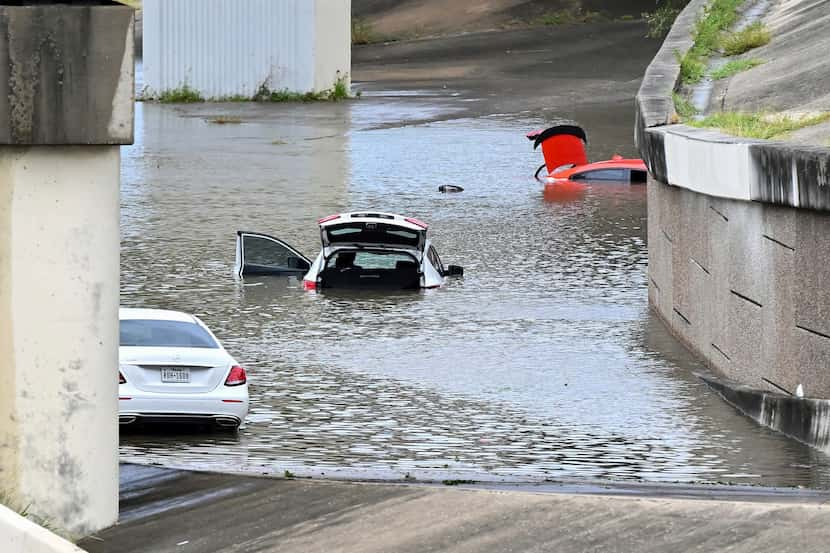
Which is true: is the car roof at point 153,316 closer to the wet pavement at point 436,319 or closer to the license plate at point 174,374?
the license plate at point 174,374

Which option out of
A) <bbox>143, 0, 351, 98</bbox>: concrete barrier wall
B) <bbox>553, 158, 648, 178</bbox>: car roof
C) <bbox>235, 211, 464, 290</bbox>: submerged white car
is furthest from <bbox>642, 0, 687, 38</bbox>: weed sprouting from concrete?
<bbox>235, 211, 464, 290</bbox>: submerged white car

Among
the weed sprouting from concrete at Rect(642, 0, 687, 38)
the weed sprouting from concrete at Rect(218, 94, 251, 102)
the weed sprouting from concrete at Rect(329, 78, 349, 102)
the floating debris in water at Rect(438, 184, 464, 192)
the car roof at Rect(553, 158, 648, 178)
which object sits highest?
the weed sprouting from concrete at Rect(642, 0, 687, 38)

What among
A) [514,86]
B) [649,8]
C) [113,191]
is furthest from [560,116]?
[113,191]

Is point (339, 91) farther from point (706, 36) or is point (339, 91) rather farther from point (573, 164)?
point (706, 36)

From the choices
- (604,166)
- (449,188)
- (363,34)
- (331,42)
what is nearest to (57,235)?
(449,188)

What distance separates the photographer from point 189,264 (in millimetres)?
30609

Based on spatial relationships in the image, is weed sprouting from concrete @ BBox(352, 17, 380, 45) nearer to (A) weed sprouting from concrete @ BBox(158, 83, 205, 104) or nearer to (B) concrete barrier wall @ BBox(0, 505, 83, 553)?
(A) weed sprouting from concrete @ BBox(158, 83, 205, 104)

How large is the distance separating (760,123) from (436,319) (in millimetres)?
8524

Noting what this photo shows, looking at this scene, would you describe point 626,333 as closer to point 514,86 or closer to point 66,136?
point 66,136

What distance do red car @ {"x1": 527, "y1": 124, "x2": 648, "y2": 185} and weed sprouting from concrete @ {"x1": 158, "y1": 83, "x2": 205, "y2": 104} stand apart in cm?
1793

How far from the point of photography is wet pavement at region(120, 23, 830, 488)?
15.1 meters

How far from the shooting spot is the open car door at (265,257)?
29297 mm

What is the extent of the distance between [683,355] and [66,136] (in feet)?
41.5

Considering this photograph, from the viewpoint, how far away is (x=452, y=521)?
9.36 meters
